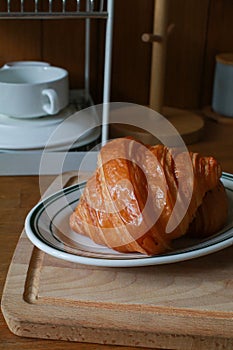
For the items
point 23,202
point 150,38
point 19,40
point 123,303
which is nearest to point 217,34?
point 150,38

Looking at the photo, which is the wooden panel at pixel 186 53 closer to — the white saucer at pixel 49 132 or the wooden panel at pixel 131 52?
the wooden panel at pixel 131 52

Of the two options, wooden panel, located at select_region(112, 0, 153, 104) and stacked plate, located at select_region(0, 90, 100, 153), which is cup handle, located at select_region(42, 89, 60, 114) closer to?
stacked plate, located at select_region(0, 90, 100, 153)

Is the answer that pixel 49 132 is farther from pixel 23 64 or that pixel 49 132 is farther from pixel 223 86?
pixel 223 86

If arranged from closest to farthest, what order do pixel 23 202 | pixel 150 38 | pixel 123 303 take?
pixel 123 303 < pixel 23 202 < pixel 150 38

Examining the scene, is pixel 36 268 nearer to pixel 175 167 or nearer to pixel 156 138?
pixel 175 167

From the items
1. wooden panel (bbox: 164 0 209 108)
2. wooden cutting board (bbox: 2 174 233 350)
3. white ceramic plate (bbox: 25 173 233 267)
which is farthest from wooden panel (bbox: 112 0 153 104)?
wooden cutting board (bbox: 2 174 233 350)

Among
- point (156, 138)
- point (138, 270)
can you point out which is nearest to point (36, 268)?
point (138, 270)
